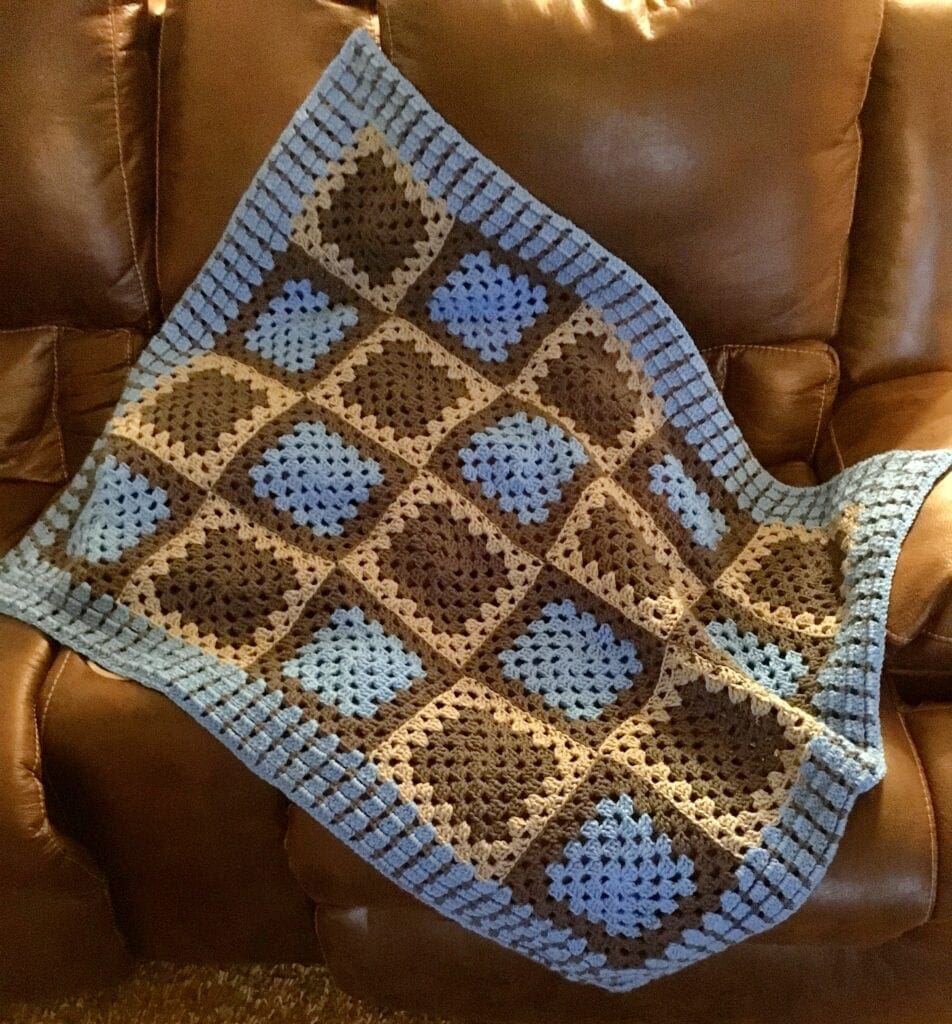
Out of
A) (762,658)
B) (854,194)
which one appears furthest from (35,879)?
(854,194)

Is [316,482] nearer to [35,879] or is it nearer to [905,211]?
[35,879]

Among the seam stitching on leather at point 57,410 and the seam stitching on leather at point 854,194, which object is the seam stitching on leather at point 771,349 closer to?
the seam stitching on leather at point 854,194

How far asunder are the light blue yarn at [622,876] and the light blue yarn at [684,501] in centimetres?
39

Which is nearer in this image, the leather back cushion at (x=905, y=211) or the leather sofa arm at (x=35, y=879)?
the leather sofa arm at (x=35, y=879)

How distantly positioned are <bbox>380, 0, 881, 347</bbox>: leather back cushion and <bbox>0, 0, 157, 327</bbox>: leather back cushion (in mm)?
372

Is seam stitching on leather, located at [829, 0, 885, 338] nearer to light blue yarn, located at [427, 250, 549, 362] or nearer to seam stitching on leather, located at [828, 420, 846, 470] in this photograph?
seam stitching on leather, located at [828, 420, 846, 470]

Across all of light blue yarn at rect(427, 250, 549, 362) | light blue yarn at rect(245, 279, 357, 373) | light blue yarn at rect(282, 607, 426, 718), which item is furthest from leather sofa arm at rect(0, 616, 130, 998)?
light blue yarn at rect(427, 250, 549, 362)

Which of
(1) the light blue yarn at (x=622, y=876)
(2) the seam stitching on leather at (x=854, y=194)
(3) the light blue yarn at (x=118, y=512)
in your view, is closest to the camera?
(1) the light blue yarn at (x=622, y=876)

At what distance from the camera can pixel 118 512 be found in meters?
Result: 1.24

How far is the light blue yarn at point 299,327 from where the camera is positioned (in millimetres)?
1353

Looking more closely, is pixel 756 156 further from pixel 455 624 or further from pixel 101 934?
pixel 101 934

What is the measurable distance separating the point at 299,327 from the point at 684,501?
552mm

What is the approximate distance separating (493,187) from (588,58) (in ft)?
0.65

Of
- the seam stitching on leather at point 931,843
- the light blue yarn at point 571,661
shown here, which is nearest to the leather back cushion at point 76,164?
the light blue yarn at point 571,661
